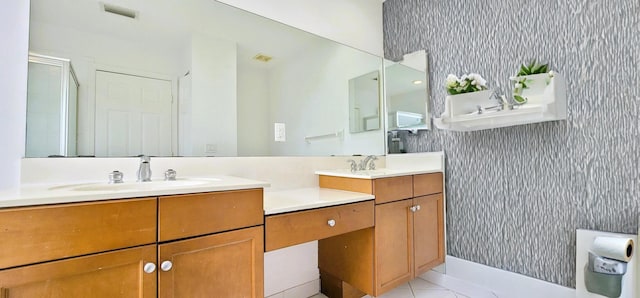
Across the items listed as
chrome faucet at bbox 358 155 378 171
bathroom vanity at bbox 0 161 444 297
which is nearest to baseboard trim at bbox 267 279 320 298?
bathroom vanity at bbox 0 161 444 297

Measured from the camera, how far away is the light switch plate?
1836 millimetres

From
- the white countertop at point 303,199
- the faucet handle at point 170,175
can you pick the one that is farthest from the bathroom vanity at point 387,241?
the faucet handle at point 170,175

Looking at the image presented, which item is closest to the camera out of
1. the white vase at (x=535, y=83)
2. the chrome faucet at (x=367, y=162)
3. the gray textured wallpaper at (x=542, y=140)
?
the gray textured wallpaper at (x=542, y=140)

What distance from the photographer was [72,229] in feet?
2.64

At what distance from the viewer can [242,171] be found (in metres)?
1.64

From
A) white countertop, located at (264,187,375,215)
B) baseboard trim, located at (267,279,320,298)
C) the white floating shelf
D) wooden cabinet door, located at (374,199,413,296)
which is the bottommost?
baseboard trim, located at (267,279,320,298)

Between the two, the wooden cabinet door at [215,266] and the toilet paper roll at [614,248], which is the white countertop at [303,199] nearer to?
the wooden cabinet door at [215,266]

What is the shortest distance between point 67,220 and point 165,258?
11.6 inches

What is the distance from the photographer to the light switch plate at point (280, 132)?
184 cm

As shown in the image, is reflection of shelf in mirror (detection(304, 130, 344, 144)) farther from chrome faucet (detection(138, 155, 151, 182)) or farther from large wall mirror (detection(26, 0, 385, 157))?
chrome faucet (detection(138, 155, 151, 182))

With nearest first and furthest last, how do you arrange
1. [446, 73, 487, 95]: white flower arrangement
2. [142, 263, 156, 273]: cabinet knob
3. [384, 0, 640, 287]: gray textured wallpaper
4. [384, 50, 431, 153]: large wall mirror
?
[142, 263, 156, 273]: cabinet knob < [384, 0, 640, 287]: gray textured wallpaper < [446, 73, 487, 95]: white flower arrangement < [384, 50, 431, 153]: large wall mirror

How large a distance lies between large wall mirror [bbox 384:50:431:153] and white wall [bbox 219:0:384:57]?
30cm

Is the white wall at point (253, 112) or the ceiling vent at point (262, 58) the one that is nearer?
the white wall at point (253, 112)

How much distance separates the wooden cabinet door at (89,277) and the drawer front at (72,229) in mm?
23
